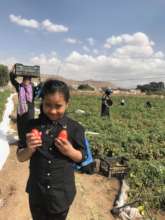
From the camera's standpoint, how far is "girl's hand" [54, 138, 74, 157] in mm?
1873

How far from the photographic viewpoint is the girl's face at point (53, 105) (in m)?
1.98

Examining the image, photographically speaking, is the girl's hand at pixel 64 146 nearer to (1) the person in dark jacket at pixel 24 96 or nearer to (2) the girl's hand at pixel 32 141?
(2) the girl's hand at pixel 32 141

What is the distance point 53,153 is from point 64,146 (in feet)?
0.50

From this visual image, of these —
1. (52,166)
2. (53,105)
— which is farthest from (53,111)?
(52,166)

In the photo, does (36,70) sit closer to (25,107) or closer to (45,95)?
(25,107)

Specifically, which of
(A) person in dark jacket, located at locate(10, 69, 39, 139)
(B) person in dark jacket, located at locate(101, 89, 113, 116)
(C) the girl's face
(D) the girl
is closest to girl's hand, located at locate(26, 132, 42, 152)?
(D) the girl

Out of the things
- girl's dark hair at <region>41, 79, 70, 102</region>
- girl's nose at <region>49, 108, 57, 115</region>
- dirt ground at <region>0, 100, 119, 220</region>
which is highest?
girl's dark hair at <region>41, 79, 70, 102</region>

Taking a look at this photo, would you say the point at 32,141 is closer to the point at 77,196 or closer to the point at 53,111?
the point at 53,111

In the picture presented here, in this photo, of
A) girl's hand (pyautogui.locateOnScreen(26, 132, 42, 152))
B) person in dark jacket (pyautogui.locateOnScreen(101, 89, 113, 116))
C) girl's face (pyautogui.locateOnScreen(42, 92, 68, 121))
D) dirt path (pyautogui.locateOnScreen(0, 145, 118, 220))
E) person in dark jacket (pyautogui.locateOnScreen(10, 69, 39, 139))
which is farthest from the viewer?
person in dark jacket (pyautogui.locateOnScreen(101, 89, 113, 116))

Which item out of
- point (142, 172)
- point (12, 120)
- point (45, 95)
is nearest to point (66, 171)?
point (45, 95)

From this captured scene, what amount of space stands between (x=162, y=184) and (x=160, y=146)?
2.35 meters

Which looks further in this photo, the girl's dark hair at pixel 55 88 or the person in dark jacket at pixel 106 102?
the person in dark jacket at pixel 106 102

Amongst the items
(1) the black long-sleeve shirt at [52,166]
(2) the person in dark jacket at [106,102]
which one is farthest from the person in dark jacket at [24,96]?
(2) the person in dark jacket at [106,102]

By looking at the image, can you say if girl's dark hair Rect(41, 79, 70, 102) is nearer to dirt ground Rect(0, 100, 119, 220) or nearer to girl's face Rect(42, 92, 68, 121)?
girl's face Rect(42, 92, 68, 121)
